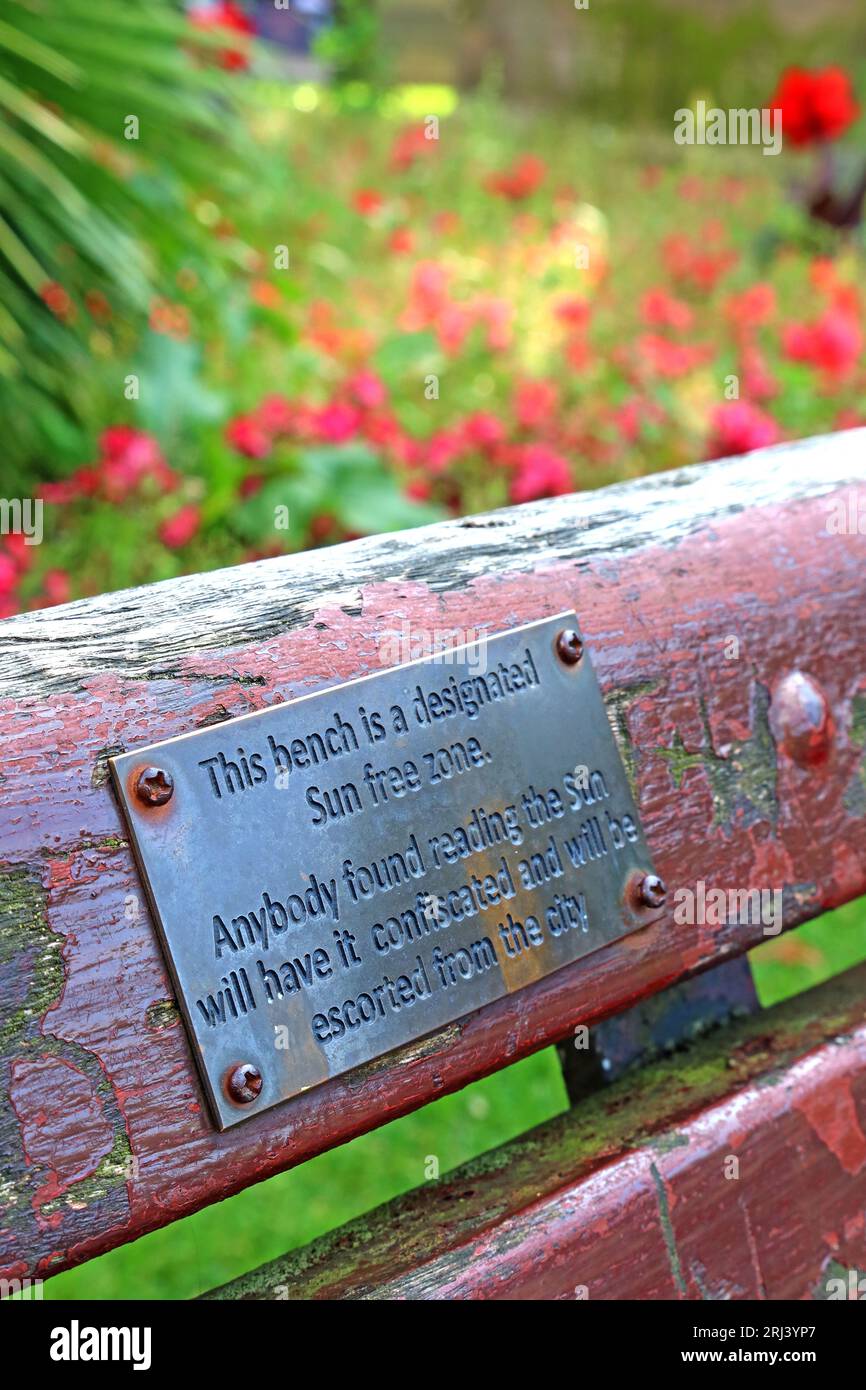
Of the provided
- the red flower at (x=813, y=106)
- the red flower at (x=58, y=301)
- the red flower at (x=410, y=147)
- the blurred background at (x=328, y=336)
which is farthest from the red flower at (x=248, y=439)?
the red flower at (x=410, y=147)

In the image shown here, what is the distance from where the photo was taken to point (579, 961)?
41.6 inches

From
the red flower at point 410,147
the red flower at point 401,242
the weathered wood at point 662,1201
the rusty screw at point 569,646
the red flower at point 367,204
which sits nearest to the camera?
the weathered wood at point 662,1201

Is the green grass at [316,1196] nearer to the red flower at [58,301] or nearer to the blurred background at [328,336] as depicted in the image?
the blurred background at [328,336]

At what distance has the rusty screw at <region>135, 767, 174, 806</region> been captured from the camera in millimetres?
836

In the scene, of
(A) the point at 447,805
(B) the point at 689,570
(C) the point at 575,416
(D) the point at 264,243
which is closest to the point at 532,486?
(C) the point at 575,416

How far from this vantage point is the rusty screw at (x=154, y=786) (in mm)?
836

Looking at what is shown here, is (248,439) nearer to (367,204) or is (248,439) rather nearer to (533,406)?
(533,406)

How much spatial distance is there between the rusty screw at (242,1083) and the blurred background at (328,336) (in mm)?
1390

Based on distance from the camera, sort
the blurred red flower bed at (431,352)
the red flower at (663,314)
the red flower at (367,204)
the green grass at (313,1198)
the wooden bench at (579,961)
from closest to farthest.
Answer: the wooden bench at (579,961) → the green grass at (313,1198) → the blurred red flower bed at (431,352) → the red flower at (663,314) → the red flower at (367,204)

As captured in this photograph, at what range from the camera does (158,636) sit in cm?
93

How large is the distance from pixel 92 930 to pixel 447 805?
0.29 metres

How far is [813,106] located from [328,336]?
2.44 m

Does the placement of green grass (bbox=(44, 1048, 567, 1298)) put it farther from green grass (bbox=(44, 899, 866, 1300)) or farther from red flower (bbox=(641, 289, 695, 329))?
red flower (bbox=(641, 289, 695, 329))
